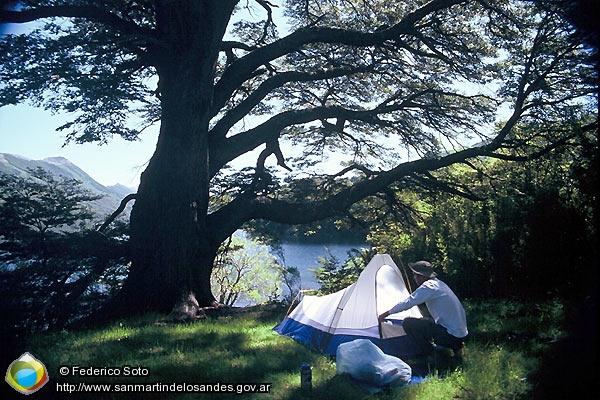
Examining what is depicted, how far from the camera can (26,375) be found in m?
5.20

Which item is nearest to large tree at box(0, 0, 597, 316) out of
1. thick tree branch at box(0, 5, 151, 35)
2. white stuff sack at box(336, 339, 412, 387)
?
thick tree branch at box(0, 5, 151, 35)

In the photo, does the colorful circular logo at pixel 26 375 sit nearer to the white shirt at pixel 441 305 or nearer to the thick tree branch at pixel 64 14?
the white shirt at pixel 441 305

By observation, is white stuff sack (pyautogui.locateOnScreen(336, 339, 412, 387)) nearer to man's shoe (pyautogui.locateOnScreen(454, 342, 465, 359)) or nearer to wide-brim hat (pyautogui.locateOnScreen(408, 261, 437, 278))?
man's shoe (pyautogui.locateOnScreen(454, 342, 465, 359))

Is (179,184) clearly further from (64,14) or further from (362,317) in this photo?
(362,317)

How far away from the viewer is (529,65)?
10828 mm

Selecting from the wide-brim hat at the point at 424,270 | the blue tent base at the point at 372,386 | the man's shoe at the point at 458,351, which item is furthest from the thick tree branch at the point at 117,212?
the man's shoe at the point at 458,351

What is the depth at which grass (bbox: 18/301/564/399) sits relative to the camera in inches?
199

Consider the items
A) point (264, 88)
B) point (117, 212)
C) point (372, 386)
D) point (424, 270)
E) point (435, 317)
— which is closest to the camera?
point (372, 386)

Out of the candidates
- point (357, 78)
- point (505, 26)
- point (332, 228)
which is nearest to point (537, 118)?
point (505, 26)

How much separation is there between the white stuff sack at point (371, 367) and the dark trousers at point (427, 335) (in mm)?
830

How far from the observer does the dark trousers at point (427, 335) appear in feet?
20.0

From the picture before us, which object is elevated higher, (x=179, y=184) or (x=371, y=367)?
(x=179, y=184)

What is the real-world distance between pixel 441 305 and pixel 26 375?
195 inches

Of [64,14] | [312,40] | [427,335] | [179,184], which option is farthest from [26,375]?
[312,40]
